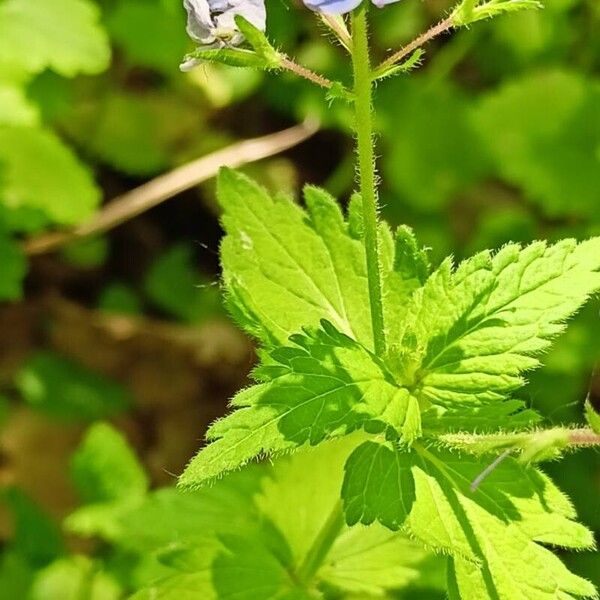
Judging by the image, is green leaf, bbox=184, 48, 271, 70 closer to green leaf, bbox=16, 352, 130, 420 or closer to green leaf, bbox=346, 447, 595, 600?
green leaf, bbox=346, 447, 595, 600

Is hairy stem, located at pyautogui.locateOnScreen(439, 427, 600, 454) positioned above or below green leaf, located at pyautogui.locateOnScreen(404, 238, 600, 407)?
below

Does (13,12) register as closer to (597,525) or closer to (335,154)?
(335,154)

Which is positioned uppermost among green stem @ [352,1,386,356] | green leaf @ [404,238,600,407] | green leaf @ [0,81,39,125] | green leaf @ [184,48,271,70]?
green leaf @ [0,81,39,125]

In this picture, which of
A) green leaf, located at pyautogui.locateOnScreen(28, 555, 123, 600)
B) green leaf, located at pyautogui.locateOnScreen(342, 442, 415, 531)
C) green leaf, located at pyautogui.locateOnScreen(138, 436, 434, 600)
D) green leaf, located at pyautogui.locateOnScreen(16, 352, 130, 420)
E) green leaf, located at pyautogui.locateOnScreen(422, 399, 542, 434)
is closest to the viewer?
green leaf, located at pyautogui.locateOnScreen(342, 442, 415, 531)

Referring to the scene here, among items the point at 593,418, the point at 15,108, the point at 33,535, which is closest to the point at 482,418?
the point at 593,418

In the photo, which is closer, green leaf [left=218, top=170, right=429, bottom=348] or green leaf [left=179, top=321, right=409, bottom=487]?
green leaf [left=179, top=321, right=409, bottom=487]

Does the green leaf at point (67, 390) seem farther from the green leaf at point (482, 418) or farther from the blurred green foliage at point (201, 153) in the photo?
the green leaf at point (482, 418)

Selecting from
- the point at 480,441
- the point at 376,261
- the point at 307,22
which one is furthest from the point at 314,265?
the point at 307,22

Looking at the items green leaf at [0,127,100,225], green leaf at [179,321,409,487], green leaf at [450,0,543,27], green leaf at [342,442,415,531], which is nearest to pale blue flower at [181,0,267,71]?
green leaf at [450,0,543,27]
